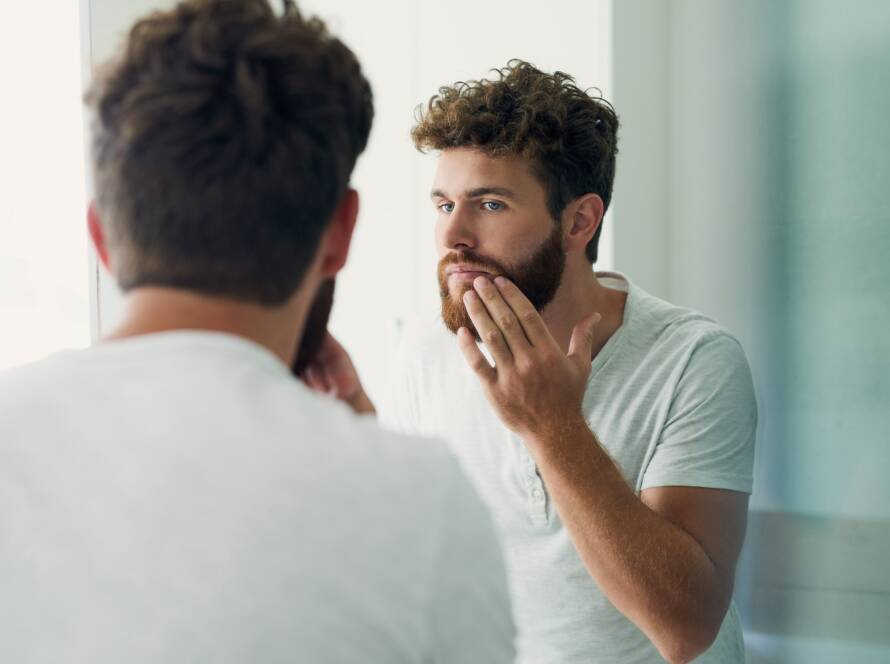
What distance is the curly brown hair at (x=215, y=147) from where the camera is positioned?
538mm

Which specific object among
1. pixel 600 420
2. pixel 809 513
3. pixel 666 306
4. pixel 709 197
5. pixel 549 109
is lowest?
pixel 809 513

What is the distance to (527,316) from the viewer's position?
125cm

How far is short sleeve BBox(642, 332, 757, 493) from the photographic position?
1.18 metres

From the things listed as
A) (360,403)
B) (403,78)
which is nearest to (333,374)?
(360,403)

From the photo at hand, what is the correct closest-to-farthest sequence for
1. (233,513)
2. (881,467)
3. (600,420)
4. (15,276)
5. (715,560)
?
1. (233,513)
2. (715,560)
3. (600,420)
4. (881,467)
5. (15,276)

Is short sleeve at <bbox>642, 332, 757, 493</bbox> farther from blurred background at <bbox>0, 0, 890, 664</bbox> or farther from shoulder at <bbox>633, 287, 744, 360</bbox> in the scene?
blurred background at <bbox>0, 0, 890, 664</bbox>

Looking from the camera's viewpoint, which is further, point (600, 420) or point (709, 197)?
point (709, 197)

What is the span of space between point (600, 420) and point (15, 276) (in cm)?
101

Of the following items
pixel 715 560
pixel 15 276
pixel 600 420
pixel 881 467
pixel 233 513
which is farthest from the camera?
pixel 15 276

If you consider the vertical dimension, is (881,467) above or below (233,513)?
below

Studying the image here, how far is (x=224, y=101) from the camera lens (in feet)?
1.79

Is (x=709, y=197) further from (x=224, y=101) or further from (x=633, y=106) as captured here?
(x=224, y=101)

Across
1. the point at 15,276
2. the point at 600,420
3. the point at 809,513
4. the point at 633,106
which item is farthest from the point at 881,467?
the point at 15,276

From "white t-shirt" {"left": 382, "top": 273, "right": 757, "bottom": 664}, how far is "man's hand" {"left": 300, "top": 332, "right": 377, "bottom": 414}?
0.43 m
